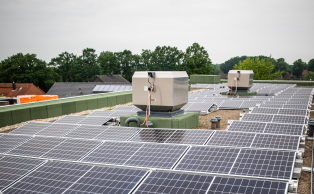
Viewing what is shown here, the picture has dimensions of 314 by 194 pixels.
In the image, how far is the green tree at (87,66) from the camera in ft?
371

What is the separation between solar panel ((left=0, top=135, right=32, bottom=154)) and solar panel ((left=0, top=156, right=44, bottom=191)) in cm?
142

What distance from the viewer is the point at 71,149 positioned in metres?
9.95

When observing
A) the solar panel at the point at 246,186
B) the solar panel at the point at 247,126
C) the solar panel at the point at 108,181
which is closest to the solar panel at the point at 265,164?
the solar panel at the point at 246,186

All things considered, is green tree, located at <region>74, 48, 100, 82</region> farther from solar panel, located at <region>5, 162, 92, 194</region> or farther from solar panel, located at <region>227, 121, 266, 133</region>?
solar panel, located at <region>5, 162, 92, 194</region>

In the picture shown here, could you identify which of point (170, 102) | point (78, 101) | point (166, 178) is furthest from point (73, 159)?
point (78, 101)

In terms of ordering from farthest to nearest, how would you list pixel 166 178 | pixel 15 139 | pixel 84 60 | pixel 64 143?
→ pixel 84 60 → pixel 15 139 → pixel 64 143 → pixel 166 178

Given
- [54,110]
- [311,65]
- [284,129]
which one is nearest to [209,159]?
[284,129]

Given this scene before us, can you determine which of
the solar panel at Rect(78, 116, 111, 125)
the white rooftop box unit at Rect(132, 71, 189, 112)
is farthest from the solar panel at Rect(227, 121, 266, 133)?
the solar panel at Rect(78, 116, 111, 125)

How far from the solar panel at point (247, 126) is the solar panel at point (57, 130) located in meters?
7.55

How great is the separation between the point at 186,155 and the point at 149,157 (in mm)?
1117

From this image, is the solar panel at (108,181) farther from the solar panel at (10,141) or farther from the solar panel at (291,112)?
the solar panel at (291,112)

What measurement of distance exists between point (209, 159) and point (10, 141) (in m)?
8.27

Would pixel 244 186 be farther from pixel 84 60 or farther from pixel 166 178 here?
pixel 84 60

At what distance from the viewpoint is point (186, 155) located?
27.8 ft
